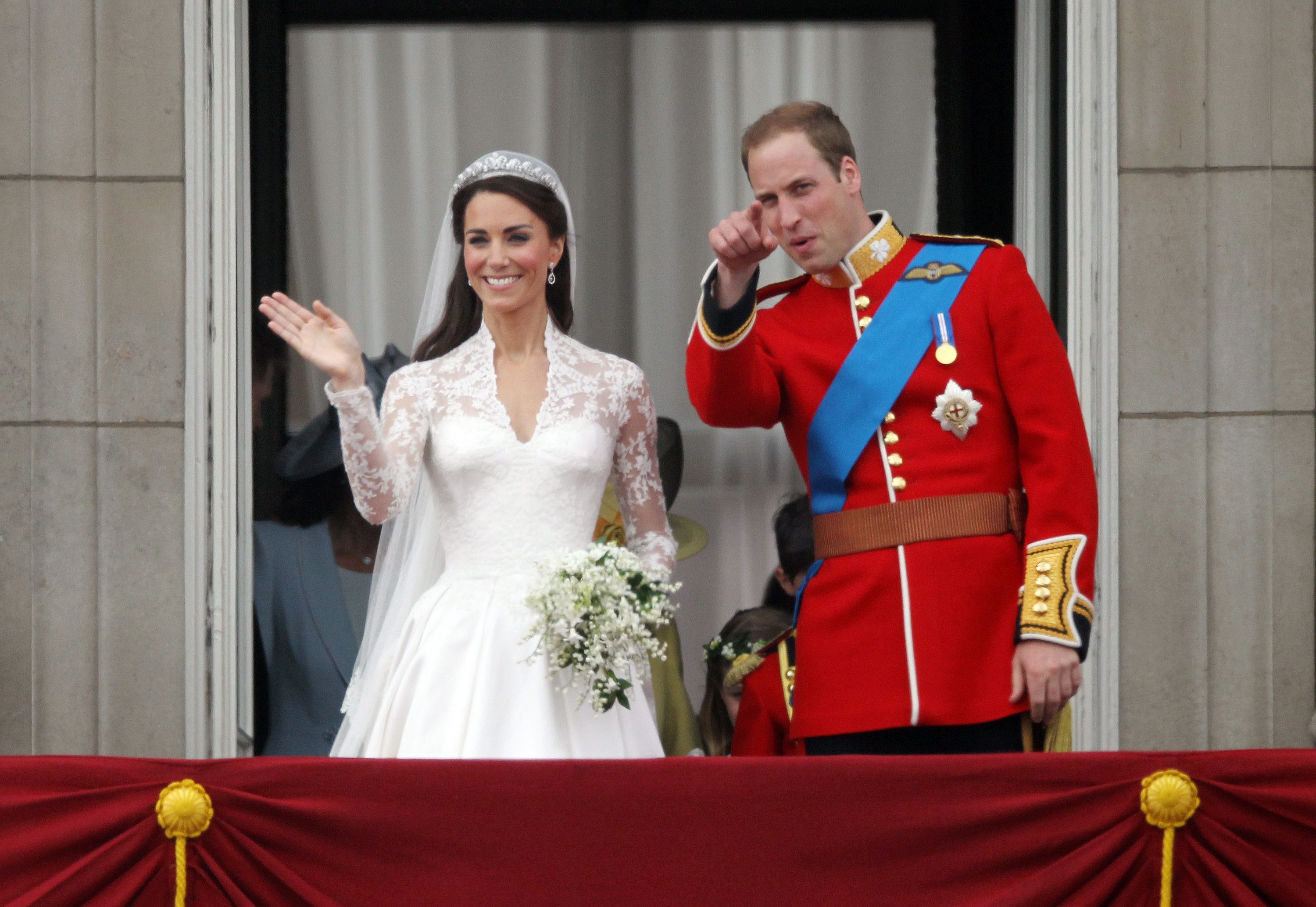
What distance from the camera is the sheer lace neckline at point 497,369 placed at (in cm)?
325

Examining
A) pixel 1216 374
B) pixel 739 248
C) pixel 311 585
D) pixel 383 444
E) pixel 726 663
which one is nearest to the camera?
pixel 739 248

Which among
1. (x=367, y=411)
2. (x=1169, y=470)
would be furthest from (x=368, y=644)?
(x=1169, y=470)

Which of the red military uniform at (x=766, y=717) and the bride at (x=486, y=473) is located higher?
the bride at (x=486, y=473)

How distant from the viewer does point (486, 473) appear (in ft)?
10.5

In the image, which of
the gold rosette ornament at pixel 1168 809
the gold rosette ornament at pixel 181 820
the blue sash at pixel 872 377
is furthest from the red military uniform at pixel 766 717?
the gold rosette ornament at pixel 181 820

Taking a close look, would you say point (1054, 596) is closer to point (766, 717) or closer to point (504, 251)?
point (766, 717)

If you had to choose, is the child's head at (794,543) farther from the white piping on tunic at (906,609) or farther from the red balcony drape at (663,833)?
the red balcony drape at (663,833)

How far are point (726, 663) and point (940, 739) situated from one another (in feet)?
4.08

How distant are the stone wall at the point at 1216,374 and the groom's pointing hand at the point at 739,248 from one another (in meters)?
1.89

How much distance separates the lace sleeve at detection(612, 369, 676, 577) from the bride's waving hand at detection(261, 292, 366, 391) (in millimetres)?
592

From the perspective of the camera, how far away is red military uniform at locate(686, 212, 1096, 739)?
268 centimetres

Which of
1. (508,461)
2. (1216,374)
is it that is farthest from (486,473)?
(1216,374)

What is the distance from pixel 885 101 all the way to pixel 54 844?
3.29 m

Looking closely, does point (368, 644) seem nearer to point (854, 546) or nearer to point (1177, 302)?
point (854, 546)
